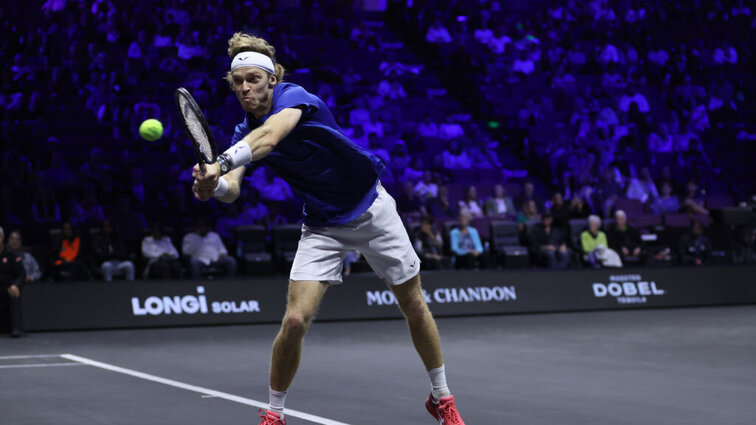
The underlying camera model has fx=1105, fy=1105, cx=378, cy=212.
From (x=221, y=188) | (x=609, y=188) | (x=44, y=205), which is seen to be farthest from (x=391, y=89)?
(x=221, y=188)

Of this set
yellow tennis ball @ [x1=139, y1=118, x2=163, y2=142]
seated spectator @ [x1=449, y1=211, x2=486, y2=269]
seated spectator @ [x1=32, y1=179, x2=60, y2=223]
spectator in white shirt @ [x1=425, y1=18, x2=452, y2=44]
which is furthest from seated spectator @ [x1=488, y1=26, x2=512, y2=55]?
yellow tennis ball @ [x1=139, y1=118, x2=163, y2=142]

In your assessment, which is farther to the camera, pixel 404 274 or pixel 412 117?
pixel 412 117

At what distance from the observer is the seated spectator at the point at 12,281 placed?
13.2m

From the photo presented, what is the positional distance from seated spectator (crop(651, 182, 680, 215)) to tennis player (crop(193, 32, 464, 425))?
15.0m

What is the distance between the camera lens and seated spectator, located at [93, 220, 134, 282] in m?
15.2

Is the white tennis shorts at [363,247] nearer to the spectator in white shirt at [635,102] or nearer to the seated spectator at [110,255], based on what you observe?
the seated spectator at [110,255]

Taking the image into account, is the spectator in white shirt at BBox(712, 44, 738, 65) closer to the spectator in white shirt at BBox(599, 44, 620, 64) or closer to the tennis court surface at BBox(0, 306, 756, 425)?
the spectator in white shirt at BBox(599, 44, 620, 64)

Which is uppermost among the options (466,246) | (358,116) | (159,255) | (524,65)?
(524,65)

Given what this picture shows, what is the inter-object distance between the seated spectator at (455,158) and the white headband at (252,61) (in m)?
15.6

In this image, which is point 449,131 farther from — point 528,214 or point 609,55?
point 609,55

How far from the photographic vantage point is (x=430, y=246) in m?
16.8

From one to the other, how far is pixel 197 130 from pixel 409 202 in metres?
13.6

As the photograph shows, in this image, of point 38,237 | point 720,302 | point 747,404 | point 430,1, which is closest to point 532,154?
point 430,1

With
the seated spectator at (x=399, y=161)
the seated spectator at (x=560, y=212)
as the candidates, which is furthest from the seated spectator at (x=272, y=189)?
the seated spectator at (x=560, y=212)
